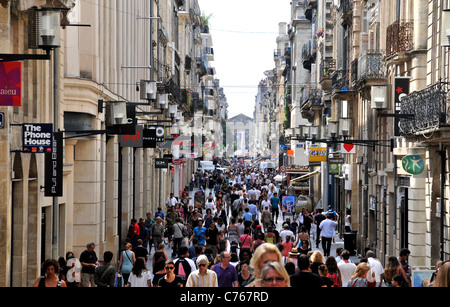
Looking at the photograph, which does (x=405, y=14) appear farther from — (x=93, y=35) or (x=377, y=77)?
(x=93, y=35)

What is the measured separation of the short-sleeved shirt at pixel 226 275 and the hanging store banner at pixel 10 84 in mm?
3695

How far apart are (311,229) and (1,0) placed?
1820cm

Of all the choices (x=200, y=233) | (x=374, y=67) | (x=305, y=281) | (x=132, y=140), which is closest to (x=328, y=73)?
(x=374, y=67)

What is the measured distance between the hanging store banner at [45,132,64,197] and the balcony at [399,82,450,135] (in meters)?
7.01

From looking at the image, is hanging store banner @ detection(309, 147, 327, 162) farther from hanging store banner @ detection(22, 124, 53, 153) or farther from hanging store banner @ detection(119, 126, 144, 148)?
hanging store banner @ detection(22, 124, 53, 153)

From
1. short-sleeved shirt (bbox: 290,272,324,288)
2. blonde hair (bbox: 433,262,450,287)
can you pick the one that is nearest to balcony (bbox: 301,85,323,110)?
short-sleeved shirt (bbox: 290,272,324,288)

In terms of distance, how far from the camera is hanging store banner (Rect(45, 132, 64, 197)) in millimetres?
16812

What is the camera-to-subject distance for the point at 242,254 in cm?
1533

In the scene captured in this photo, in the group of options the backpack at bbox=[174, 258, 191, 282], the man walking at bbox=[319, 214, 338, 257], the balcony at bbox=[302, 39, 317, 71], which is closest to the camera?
the backpack at bbox=[174, 258, 191, 282]

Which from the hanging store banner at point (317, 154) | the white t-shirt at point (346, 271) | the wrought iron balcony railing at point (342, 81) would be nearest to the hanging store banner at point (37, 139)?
the white t-shirt at point (346, 271)

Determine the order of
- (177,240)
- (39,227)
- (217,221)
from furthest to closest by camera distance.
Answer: (177,240)
(217,221)
(39,227)

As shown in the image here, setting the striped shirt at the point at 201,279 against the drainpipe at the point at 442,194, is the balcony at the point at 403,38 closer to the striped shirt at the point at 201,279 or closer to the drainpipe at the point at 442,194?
the drainpipe at the point at 442,194
